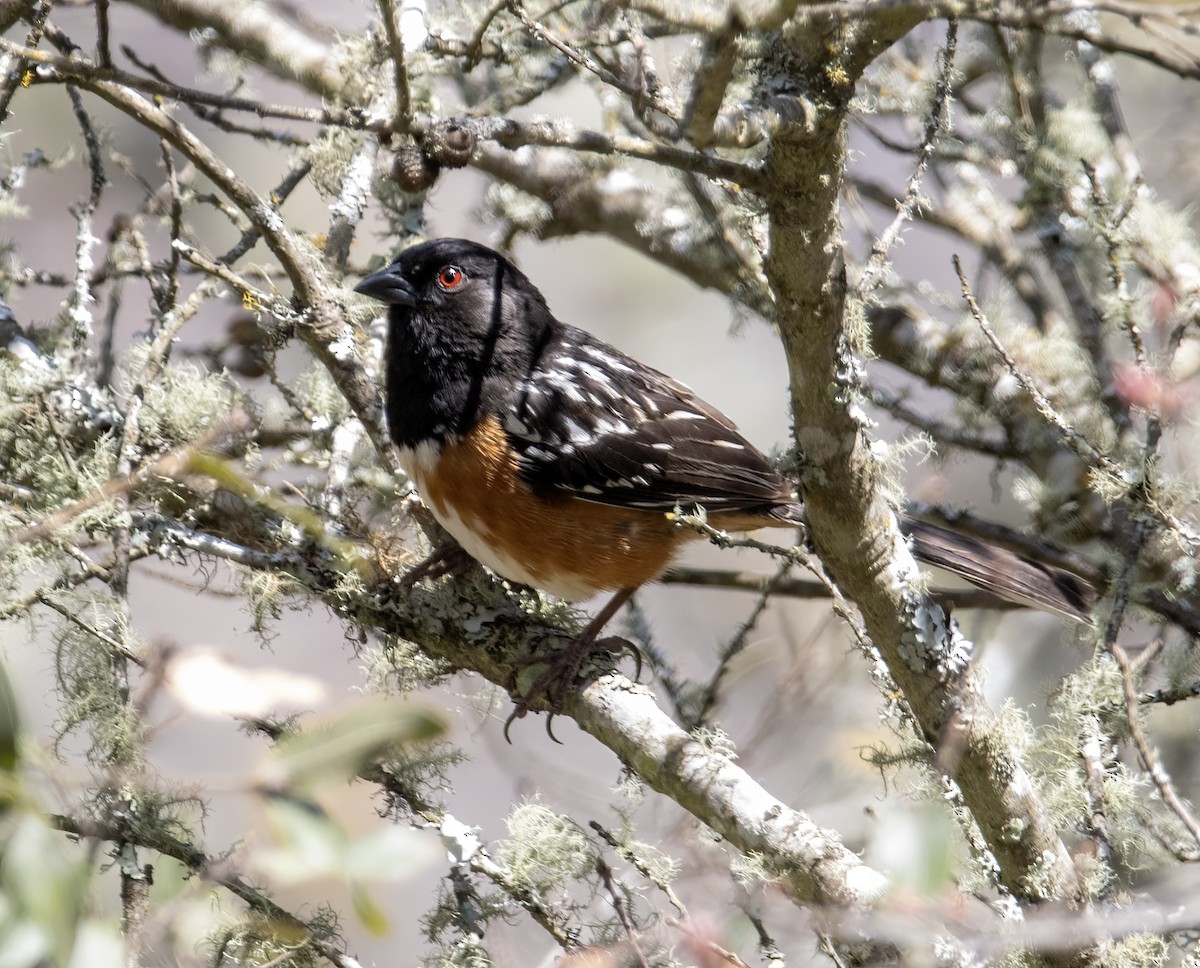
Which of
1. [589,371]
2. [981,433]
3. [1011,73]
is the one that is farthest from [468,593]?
[1011,73]

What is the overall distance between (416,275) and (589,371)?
476mm

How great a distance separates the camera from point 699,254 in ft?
11.2

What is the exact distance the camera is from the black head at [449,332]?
8.73 feet

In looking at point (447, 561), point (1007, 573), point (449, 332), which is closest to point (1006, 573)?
point (1007, 573)

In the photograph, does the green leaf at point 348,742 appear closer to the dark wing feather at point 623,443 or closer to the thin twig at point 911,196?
the thin twig at point 911,196

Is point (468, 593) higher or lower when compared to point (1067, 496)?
lower

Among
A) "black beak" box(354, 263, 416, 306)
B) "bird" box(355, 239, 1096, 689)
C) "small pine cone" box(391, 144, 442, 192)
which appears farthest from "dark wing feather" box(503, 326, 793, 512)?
"small pine cone" box(391, 144, 442, 192)

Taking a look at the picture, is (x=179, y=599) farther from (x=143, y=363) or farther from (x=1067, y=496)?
(x=1067, y=496)

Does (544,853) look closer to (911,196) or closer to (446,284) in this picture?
(911,196)

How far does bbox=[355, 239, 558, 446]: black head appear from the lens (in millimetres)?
2662

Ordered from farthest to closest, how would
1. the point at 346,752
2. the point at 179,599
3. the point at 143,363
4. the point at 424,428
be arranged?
the point at 179,599 < the point at 424,428 < the point at 143,363 < the point at 346,752

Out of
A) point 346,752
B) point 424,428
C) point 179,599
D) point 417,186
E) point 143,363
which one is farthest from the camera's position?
point 179,599

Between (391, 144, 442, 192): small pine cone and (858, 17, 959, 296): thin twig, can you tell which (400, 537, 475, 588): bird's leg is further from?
(858, 17, 959, 296): thin twig

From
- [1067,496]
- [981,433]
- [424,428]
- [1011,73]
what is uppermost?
[1011,73]
